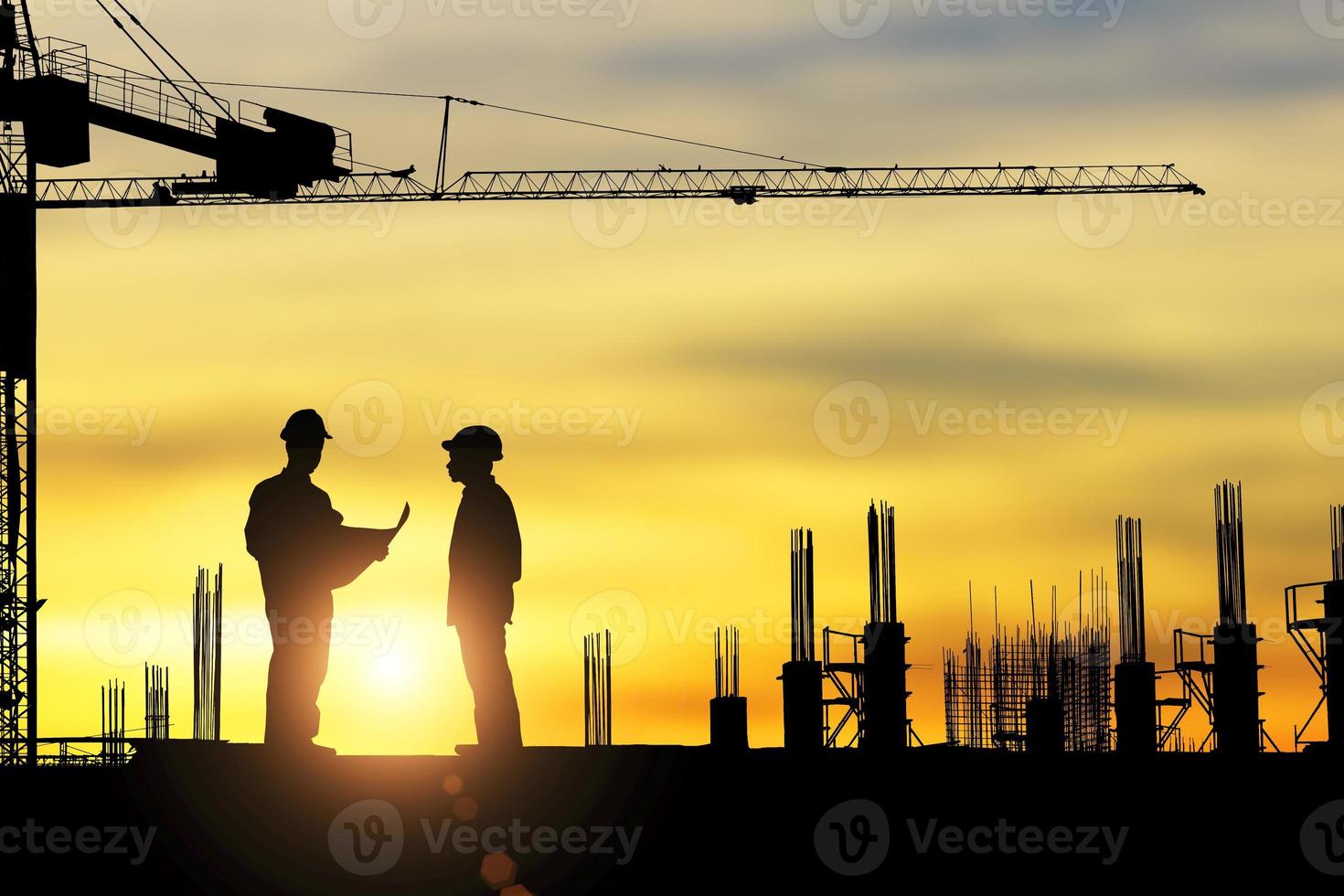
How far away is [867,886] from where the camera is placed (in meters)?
16.1

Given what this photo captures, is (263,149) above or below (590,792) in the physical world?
above

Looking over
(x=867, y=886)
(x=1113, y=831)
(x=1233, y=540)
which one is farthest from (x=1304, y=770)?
(x=1233, y=540)

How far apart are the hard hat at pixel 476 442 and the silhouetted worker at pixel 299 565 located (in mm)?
987

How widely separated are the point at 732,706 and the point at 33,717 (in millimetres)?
33022

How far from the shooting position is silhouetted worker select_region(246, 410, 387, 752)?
15.7 meters

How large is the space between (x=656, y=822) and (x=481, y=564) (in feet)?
8.67

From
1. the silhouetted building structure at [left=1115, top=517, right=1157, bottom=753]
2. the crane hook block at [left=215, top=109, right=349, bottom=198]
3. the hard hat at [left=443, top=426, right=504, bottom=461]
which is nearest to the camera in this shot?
the hard hat at [left=443, top=426, right=504, bottom=461]

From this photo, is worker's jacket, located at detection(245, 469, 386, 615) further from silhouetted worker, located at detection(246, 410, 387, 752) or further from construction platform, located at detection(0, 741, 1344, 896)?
construction platform, located at detection(0, 741, 1344, 896)

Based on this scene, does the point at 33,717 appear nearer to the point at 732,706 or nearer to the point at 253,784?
the point at 732,706

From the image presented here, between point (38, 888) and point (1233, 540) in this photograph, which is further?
point (1233, 540)

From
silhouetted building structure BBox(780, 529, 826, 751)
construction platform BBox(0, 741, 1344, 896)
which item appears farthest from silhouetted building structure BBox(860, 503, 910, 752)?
construction platform BBox(0, 741, 1344, 896)

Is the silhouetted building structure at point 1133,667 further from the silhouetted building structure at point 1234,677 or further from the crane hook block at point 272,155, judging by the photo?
the crane hook block at point 272,155

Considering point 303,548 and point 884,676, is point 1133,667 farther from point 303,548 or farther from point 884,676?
→ point 303,548

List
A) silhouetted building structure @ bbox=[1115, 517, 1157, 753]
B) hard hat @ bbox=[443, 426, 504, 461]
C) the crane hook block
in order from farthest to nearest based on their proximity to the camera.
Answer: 1. the crane hook block
2. silhouetted building structure @ bbox=[1115, 517, 1157, 753]
3. hard hat @ bbox=[443, 426, 504, 461]
